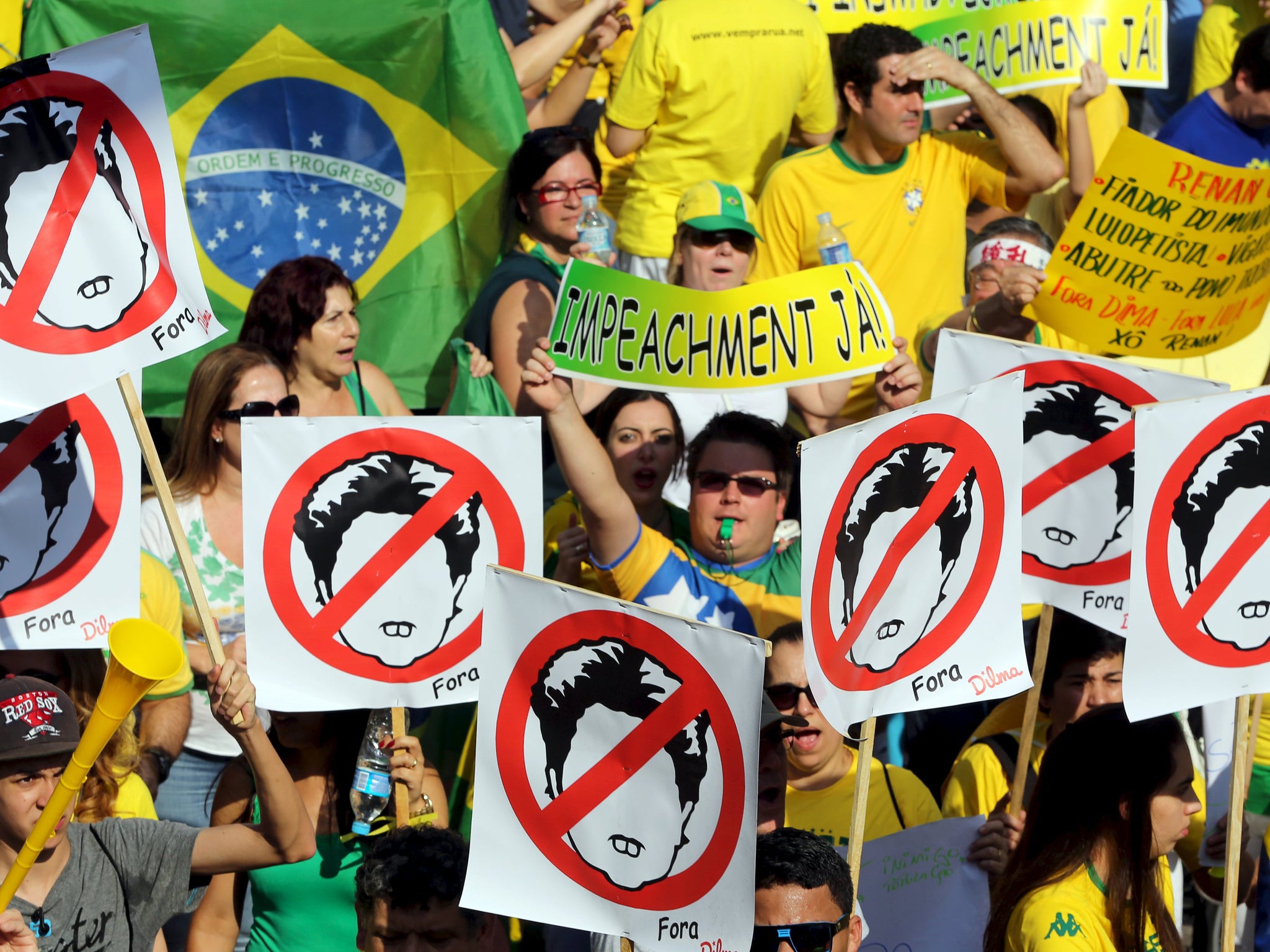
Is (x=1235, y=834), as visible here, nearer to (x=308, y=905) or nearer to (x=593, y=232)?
(x=308, y=905)

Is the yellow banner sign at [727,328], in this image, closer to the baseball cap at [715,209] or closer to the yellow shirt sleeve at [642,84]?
the baseball cap at [715,209]

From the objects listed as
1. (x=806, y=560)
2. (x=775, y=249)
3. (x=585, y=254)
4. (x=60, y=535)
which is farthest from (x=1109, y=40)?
(x=60, y=535)

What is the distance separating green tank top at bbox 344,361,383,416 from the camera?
549cm

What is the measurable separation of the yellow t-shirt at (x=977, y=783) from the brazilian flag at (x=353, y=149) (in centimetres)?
280

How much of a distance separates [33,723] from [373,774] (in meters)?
0.95

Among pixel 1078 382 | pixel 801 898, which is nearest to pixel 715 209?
pixel 1078 382

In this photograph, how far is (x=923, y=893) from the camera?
164 inches

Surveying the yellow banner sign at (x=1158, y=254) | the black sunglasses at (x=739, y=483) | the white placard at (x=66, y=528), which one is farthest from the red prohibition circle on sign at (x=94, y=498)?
the yellow banner sign at (x=1158, y=254)

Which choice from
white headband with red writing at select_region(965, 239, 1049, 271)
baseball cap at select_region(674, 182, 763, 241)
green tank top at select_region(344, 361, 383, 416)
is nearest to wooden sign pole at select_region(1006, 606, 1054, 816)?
baseball cap at select_region(674, 182, 763, 241)

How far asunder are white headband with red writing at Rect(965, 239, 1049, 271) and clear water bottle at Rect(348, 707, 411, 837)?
3001 mm

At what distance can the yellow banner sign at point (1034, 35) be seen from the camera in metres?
7.05

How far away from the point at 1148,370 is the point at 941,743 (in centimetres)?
153

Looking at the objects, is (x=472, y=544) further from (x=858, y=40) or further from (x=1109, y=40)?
(x=1109, y=40)

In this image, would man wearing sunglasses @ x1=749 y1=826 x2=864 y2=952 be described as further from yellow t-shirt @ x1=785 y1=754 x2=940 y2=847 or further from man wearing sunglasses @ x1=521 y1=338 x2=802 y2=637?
man wearing sunglasses @ x1=521 y1=338 x2=802 y2=637
